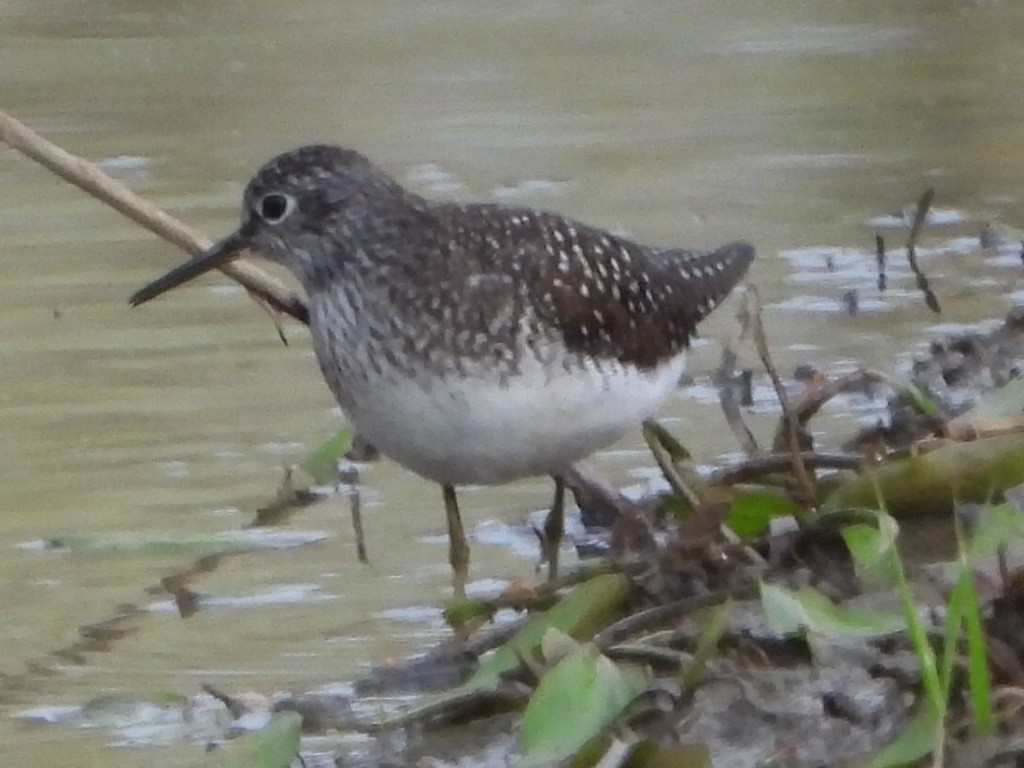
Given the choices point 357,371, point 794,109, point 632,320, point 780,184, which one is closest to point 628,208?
point 780,184

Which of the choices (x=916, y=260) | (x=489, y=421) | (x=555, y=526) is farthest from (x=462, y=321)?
(x=916, y=260)

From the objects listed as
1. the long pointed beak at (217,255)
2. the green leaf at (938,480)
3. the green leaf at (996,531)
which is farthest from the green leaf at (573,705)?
the long pointed beak at (217,255)

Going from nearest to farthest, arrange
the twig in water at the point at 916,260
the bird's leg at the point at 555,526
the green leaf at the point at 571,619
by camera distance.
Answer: the green leaf at the point at 571,619 → the bird's leg at the point at 555,526 → the twig in water at the point at 916,260

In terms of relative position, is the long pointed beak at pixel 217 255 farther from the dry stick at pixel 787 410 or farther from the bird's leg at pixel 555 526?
the dry stick at pixel 787 410

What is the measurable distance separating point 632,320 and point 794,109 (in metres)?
4.95

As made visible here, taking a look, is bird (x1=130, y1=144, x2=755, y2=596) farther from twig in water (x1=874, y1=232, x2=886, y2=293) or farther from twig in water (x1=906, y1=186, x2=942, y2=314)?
twig in water (x1=874, y1=232, x2=886, y2=293)

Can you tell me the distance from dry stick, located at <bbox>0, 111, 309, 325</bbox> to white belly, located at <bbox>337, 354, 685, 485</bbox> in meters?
Answer: 0.59

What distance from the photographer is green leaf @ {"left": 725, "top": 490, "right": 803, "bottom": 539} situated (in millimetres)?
4785

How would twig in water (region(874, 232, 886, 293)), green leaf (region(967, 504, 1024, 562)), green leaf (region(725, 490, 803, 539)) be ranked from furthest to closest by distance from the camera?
twig in water (region(874, 232, 886, 293)) < green leaf (region(725, 490, 803, 539)) < green leaf (region(967, 504, 1024, 562))

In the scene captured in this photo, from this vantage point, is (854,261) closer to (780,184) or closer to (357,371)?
(780,184)

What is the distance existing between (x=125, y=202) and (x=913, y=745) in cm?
263

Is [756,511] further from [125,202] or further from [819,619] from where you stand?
[125,202]

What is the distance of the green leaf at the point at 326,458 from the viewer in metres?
5.93

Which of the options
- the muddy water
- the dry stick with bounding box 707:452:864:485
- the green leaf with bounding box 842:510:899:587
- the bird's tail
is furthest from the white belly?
the green leaf with bounding box 842:510:899:587
